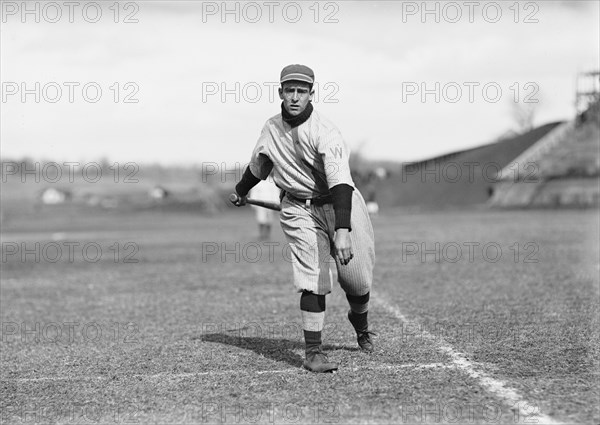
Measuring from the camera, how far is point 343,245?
6102mm

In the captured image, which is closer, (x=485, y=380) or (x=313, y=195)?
(x=485, y=380)

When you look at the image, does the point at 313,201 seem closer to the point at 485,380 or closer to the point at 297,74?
the point at 297,74

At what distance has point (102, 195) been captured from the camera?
109 meters

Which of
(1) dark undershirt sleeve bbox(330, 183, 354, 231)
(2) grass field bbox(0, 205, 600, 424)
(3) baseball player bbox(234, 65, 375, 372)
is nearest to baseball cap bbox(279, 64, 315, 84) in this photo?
(3) baseball player bbox(234, 65, 375, 372)

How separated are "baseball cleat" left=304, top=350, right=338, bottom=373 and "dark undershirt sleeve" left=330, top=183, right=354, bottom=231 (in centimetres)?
91

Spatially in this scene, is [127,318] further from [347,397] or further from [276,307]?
[347,397]

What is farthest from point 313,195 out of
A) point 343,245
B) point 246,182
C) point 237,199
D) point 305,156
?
point 237,199

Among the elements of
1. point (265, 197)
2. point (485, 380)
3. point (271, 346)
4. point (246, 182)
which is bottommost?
point (271, 346)

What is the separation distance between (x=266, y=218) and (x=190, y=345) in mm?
18110

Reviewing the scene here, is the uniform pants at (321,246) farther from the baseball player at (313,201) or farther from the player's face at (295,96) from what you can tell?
the player's face at (295,96)

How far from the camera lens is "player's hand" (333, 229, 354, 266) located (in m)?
6.11

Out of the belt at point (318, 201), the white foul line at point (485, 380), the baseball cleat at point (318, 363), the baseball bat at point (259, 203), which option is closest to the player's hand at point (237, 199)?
the baseball bat at point (259, 203)

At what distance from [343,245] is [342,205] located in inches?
11.0

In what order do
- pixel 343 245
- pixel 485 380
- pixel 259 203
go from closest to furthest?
1. pixel 485 380
2. pixel 343 245
3. pixel 259 203
